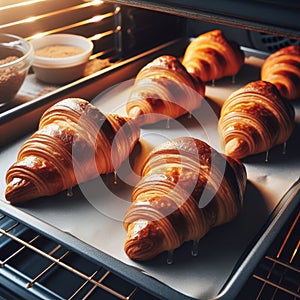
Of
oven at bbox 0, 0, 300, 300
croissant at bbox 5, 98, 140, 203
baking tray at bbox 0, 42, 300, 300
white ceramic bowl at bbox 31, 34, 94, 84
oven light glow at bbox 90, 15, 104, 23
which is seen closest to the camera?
oven at bbox 0, 0, 300, 300

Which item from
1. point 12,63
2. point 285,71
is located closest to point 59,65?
point 12,63

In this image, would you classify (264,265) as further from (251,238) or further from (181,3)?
(181,3)

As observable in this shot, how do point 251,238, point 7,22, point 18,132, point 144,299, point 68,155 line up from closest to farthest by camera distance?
point 144,299 → point 251,238 → point 68,155 → point 18,132 → point 7,22

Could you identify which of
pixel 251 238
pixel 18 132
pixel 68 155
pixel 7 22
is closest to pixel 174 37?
pixel 7 22

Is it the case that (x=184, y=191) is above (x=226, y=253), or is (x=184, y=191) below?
above

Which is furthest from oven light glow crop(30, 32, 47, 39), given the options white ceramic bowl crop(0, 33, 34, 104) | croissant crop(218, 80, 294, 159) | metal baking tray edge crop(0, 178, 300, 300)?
metal baking tray edge crop(0, 178, 300, 300)

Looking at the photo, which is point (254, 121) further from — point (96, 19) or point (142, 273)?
point (96, 19)

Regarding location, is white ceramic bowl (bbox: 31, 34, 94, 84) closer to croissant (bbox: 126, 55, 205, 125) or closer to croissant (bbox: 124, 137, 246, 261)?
croissant (bbox: 126, 55, 205, 125)
